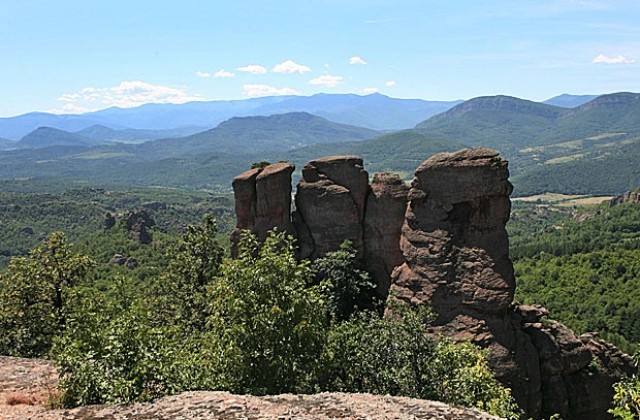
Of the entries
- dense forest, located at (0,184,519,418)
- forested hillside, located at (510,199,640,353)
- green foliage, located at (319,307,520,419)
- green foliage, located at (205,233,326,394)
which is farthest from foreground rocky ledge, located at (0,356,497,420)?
forested hillside, located at (510,199,640,353)

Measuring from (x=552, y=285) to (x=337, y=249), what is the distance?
4591cm

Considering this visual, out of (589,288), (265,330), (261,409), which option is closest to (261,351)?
(265,330)

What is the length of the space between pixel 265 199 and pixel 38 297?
14489mm

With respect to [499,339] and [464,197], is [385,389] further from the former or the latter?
[464,197]

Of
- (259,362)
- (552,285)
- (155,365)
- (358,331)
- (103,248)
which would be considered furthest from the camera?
(103,248)

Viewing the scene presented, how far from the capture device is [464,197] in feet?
104

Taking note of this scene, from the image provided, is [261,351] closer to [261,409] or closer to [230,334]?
[230,334]

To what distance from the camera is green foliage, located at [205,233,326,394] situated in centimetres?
1953

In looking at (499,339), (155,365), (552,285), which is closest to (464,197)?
(499,339)

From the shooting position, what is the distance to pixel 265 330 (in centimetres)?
1955

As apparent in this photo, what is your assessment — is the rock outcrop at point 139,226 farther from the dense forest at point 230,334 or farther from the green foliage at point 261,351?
the green foliage at point 261,351

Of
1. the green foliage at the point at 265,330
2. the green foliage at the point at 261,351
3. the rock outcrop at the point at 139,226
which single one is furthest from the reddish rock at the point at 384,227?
the rock outcrop at the point at 139,226

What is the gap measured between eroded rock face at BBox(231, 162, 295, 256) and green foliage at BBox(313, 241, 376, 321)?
401cm

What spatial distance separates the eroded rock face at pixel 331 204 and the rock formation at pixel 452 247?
0.22 feet
